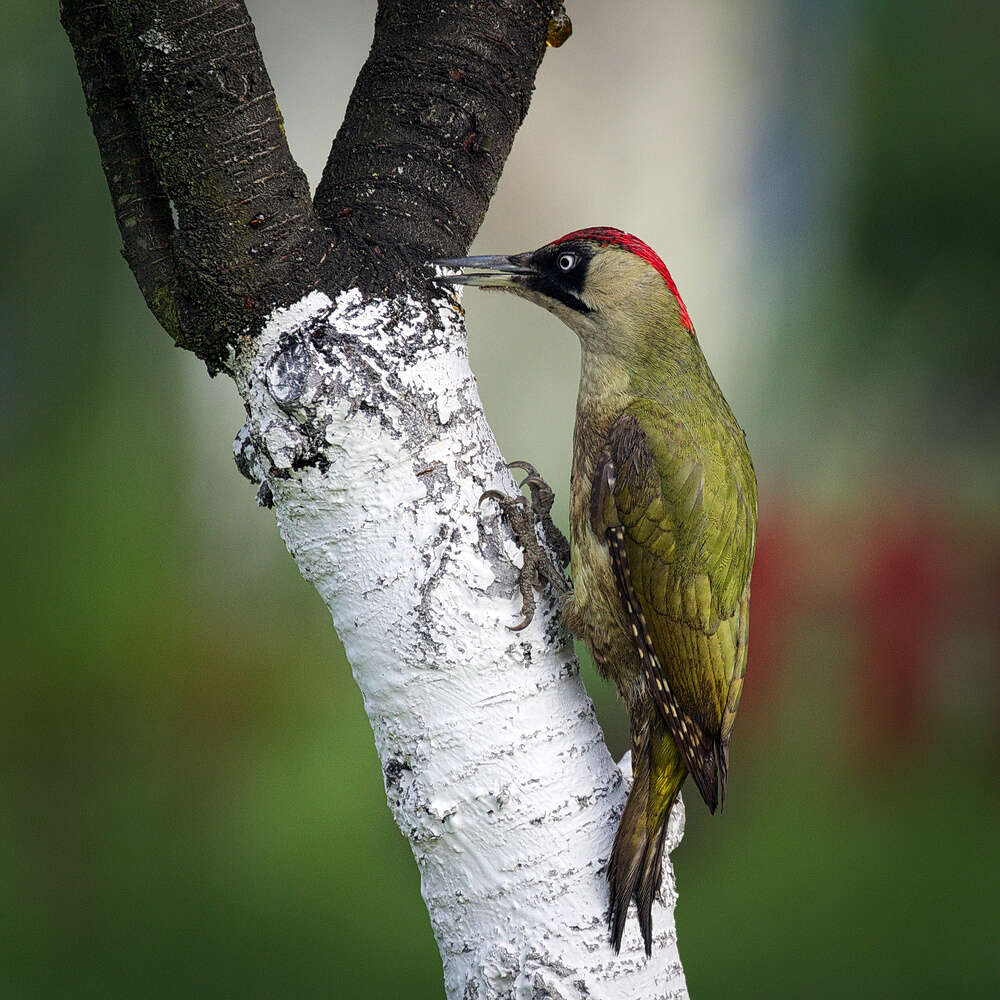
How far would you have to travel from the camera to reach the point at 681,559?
1.52m

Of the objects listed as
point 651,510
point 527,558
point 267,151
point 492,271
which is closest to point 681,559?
point 651,510

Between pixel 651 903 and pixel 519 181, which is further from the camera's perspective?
pixel 519 181

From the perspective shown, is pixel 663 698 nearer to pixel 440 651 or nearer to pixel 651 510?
pixel 651 510

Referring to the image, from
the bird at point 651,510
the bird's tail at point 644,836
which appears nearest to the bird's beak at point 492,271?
the bird at point 651,510

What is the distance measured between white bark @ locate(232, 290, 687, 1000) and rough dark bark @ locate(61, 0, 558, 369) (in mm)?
59

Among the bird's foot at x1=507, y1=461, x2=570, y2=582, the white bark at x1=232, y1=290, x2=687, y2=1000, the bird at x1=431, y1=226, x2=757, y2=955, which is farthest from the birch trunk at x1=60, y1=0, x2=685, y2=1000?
the bird's foot at x1=507, y1=461, x2=570, y2=582

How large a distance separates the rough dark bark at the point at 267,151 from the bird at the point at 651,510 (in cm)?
15

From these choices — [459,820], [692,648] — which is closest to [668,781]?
[692,648]

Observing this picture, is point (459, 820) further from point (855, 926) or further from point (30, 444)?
point (30, 444)

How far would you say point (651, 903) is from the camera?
121 centimetres

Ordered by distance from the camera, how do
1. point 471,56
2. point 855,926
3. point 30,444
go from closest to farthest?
1. point 471,56
2. point 855,926
3. point 30,444

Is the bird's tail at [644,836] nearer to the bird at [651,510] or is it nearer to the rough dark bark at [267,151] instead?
the bird at [651,510]

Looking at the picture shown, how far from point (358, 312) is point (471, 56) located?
36cm

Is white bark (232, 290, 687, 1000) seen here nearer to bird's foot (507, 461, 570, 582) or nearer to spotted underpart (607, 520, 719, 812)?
spotted underpart (607, 520, 719, 812)
